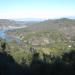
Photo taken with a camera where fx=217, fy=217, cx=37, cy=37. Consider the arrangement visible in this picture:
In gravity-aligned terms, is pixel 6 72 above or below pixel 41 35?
above

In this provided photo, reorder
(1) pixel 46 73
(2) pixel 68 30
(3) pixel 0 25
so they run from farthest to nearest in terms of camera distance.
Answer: (3) pixel 0 25, (2) pixel 68 30, (1) pixel 46 73

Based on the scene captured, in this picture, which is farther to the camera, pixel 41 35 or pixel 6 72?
pixel 41 35

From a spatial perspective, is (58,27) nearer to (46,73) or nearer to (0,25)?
(0,25)

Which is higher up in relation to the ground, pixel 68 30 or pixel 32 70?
pixel 32 70

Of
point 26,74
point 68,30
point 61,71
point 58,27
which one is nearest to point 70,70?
point 61,71

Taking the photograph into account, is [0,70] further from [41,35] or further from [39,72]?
[41,35]

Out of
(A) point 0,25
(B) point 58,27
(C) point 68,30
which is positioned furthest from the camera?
(A) point 0,25

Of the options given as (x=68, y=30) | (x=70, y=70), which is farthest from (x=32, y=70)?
(x=68, y=30)

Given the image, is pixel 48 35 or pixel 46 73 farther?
pixel 48 35

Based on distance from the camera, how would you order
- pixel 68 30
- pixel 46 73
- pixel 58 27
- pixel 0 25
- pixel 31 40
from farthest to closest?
pixel 0 25
pixel 58 27
pixel 68 30
pixel 31 40
pixel 46 73
